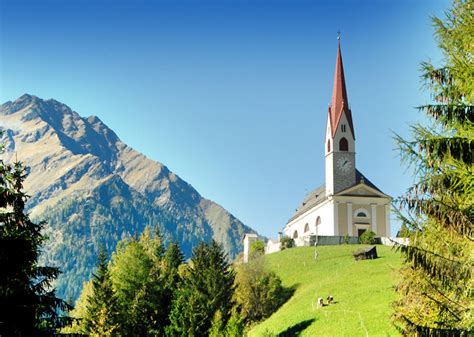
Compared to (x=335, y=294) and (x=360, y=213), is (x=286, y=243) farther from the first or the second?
(x=335, y=294)

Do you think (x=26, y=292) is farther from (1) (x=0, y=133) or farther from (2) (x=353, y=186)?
(2) (x=353, y=186)

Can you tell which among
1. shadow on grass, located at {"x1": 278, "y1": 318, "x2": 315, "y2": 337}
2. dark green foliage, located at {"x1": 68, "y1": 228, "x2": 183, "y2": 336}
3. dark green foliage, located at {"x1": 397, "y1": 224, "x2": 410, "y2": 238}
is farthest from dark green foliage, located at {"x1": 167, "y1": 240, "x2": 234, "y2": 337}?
dark green foliage, located at {"x1": 397, "y1": 224, "x2": 410, "y2": 238}

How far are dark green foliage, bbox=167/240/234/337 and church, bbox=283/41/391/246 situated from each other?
128 ft

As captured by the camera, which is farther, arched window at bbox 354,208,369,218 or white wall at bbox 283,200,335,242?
white wall at bbox 283,200,335,242

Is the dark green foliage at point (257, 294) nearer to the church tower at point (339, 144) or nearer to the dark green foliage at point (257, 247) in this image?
the dark green foliage at point (257, 247)

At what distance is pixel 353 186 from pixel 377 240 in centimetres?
1140

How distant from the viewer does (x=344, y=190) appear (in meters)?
96.2

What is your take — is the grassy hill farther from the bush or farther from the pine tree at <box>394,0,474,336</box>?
the pine tree at <box>394,0,474,336</box>

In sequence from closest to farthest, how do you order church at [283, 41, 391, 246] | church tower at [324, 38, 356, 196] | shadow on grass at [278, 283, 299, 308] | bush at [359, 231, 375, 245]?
shadow on grass at [278, 283, 299, 308]
bush at [359, 231, 375, 245]
church at [283, 41, 391, 246]
church tower at [324, 38, 356, 196]

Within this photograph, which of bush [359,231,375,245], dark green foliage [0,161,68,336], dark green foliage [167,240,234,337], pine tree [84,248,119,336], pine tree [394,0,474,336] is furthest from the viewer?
bush [359,231,375,245]

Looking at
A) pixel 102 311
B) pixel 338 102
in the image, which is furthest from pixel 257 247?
pixel 102 311

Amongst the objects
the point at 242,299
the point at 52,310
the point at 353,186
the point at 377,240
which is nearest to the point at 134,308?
the point at 242,299

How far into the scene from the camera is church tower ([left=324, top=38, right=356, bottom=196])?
97438 millimetres

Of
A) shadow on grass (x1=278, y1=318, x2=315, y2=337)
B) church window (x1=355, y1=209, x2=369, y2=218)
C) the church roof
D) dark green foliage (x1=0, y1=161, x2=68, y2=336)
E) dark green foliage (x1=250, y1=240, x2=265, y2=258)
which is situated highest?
the church roof
